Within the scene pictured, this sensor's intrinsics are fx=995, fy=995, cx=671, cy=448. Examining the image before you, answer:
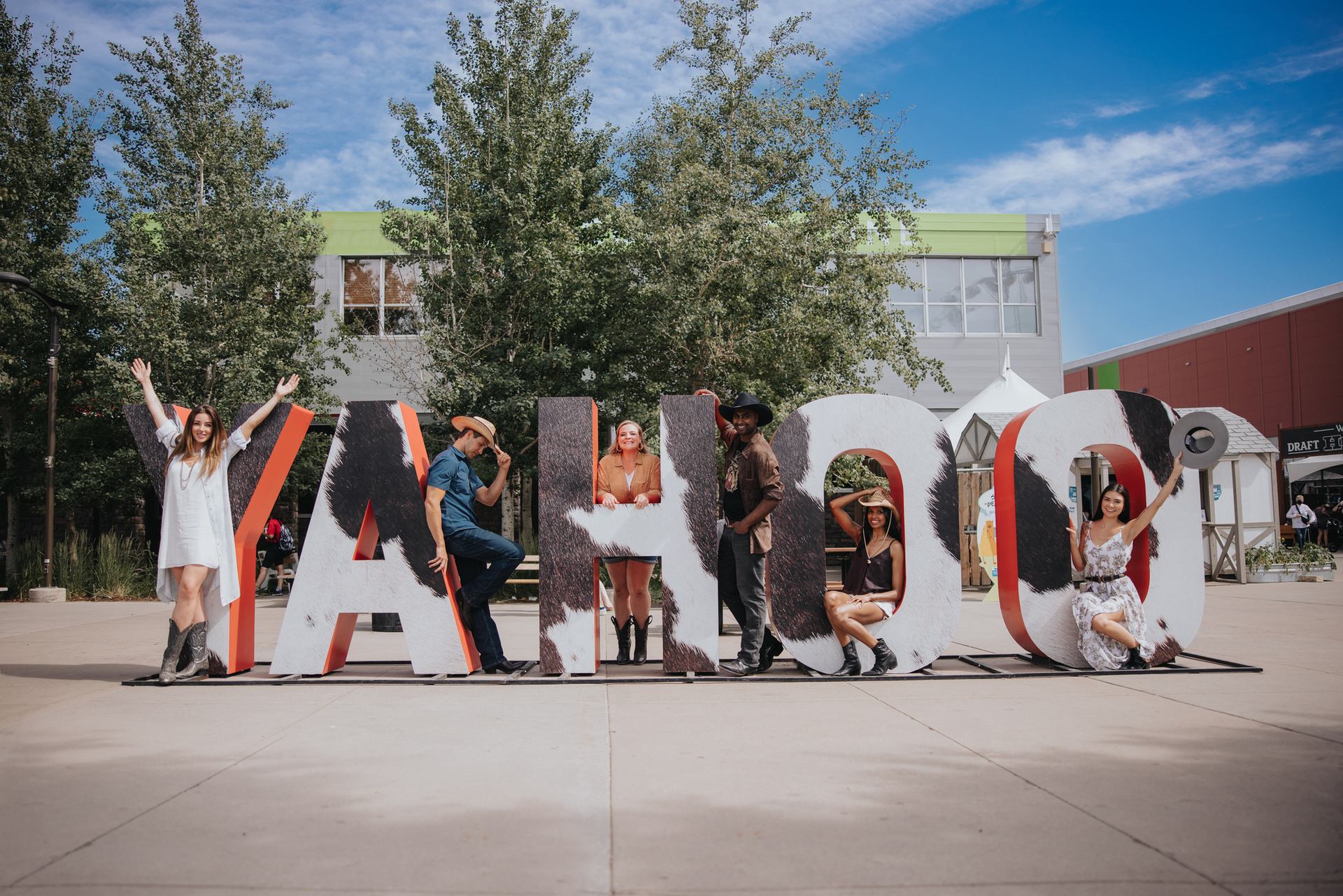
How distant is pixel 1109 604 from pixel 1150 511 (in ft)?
2.45

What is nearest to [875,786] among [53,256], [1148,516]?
[1148,516]

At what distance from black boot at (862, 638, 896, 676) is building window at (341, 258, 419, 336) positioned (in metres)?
18.4

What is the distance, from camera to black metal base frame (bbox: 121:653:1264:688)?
6965 mm

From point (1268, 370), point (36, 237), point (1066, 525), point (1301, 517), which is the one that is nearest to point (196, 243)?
point (36, 237)

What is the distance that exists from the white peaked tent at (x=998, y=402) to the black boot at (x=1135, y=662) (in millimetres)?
11823

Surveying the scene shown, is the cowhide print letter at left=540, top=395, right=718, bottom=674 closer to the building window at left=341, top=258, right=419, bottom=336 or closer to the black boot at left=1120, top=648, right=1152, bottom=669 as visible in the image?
the black boot at left=1120, top=648, right=1152, bottom=669

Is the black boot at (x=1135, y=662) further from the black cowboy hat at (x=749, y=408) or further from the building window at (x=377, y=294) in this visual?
the building window at (x=377, y=294)

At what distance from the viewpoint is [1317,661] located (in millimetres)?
7727

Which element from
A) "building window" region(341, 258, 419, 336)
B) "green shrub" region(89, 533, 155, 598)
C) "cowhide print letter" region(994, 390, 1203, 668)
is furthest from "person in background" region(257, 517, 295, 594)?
"cowhide print letter" region(994, 390, 1203, 668)

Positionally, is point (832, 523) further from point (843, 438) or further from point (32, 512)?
point (32, 512)

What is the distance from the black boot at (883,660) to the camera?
7.10m

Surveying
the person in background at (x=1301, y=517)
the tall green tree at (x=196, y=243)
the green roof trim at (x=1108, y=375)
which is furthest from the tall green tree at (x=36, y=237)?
the green roof trim at (x=1108, y=375)

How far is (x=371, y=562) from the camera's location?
719 centimetres

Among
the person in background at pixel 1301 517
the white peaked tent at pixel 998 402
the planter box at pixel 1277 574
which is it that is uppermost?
the white peaked tent at pixel 998 402
